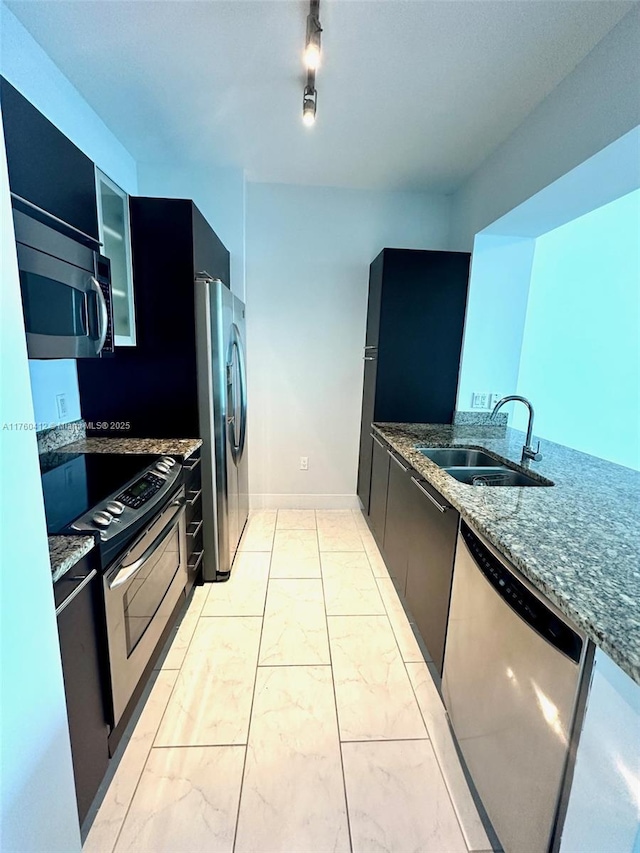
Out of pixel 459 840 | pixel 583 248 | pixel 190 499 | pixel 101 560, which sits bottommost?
pixel 459 840

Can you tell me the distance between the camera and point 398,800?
119 cm

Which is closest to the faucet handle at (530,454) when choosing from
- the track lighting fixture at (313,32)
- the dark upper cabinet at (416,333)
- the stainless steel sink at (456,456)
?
the stainless steel sink at (456,456)

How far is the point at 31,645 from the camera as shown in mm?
711

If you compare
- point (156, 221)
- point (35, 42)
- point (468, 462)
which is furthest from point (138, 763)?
point (35, 42)

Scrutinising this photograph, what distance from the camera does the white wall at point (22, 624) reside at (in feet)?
2.07

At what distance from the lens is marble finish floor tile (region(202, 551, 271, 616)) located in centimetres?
203

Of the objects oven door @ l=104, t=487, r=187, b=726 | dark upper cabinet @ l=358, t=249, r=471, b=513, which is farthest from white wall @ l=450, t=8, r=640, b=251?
oven door @ l=104, t=487, r=187, b=726

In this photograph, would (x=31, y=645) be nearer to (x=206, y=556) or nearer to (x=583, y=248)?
(x=206, y=556)

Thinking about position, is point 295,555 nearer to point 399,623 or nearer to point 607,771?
point 399,623

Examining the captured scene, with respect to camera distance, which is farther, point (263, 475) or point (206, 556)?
point (263, 475)

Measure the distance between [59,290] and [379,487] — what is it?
2099 mm

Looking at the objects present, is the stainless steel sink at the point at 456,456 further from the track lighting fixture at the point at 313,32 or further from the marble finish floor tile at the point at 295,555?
the track lighting fixture at the point at 313,32

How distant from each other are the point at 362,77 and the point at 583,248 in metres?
2.07

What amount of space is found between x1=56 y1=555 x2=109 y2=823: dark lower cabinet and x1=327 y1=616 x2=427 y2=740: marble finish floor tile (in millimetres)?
840
